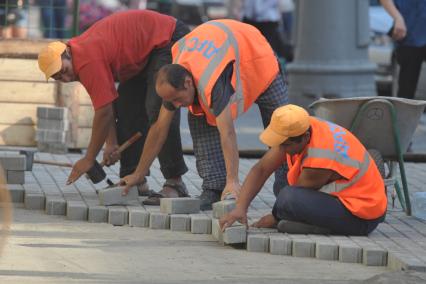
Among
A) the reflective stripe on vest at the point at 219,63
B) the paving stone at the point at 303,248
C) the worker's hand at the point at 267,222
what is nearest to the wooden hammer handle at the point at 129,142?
the reflective stripe on vest at the point at 219,63

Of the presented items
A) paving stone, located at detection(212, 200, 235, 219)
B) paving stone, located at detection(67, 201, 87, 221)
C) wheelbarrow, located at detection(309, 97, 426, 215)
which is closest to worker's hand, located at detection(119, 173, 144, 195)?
paving stone, located at detection(67, 201, 87, 221)

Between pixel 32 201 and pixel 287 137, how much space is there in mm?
2196

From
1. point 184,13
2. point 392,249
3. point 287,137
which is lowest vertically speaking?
point 184,13

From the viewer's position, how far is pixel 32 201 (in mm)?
8727

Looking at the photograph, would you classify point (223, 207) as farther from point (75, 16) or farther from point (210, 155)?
point (75, 16)

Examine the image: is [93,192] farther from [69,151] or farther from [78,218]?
[69,151]

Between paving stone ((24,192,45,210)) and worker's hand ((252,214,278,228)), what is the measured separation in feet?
5.37

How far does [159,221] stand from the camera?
320 inches

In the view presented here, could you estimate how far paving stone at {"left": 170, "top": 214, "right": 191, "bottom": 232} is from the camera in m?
8.05

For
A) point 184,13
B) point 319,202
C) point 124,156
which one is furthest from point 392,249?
point 184,13

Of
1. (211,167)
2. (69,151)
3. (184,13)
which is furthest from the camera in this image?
(184,13)

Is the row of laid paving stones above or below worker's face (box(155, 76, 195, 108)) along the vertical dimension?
below

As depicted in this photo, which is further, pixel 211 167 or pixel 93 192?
pixel 93 192

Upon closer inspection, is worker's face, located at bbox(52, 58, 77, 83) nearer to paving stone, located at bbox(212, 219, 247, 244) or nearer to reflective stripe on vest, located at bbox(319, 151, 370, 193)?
paving stone, located at bbox(212, 219, 247, 244)
